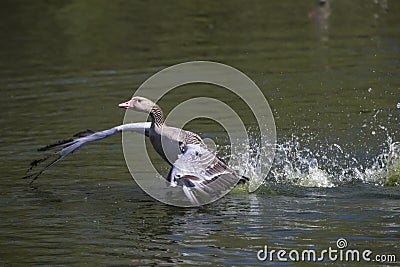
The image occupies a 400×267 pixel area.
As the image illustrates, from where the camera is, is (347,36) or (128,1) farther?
(128,1)

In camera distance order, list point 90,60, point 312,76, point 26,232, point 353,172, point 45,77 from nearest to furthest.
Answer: point 26,232 < point 353,172 < point 312,76 < point 45,77 < point 90,60

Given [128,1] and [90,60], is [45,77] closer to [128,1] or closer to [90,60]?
[90,60]

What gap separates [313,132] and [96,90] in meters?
5.82

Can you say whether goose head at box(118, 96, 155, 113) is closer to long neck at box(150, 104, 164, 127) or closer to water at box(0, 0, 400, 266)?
long neck at box(150, 104, 164, 127)

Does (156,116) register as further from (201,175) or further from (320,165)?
(320,165)

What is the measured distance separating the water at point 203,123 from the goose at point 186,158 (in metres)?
0.23

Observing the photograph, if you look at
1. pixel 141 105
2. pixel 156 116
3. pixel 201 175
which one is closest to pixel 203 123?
pixel 141 105

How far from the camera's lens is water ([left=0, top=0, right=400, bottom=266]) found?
9672mm

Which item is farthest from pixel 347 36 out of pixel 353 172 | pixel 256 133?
pixel 353 172

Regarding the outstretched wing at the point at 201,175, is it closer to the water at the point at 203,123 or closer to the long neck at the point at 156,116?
the water at the point at 203,123

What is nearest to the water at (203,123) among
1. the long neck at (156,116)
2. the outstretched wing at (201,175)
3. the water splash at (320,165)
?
the water splash at (320,165)

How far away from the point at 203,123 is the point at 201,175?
444 centimetres

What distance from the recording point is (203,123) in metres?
15.1

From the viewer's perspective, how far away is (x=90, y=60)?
21297mm
